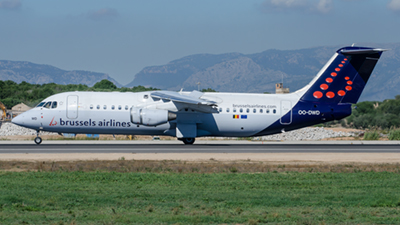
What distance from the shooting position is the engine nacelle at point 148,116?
3117 cm

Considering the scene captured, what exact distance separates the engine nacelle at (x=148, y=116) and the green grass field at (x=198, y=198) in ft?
42.5

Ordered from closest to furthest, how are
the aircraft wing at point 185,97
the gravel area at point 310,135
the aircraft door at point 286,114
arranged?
the aircraft wing at point 185,97 < the aircraft door at point 286,114 < the gravel area at point 310,135

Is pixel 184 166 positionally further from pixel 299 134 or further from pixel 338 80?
pixel 299 134

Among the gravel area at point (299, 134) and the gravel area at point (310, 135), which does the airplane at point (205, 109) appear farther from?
the gravel area at point (299, 134)

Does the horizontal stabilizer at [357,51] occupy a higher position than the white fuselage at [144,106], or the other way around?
the horizontal stabilizer at [357,51]

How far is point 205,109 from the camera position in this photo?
3238cm

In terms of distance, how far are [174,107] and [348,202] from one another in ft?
66.1

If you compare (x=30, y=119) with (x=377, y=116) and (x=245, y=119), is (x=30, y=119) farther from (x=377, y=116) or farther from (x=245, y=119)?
(x=377, y=116)

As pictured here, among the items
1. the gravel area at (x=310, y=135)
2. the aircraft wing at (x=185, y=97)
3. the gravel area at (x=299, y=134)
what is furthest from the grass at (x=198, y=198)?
the gravel area at (x=299, y=134)

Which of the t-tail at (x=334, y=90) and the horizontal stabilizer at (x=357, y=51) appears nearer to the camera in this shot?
the horizontal stabilizer at (x=357, y=51)

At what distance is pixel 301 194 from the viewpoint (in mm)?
14281

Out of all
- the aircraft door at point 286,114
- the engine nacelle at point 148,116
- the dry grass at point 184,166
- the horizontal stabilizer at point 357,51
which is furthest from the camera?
the aircraft door at point 286,114

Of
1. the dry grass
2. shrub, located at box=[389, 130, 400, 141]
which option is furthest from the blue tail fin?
shrub, located at box=[389, 130, 400, 141]

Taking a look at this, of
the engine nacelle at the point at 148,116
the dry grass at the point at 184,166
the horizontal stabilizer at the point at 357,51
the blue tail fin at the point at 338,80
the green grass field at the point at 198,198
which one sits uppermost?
the horizontal stabilizer at the point at 357,51
